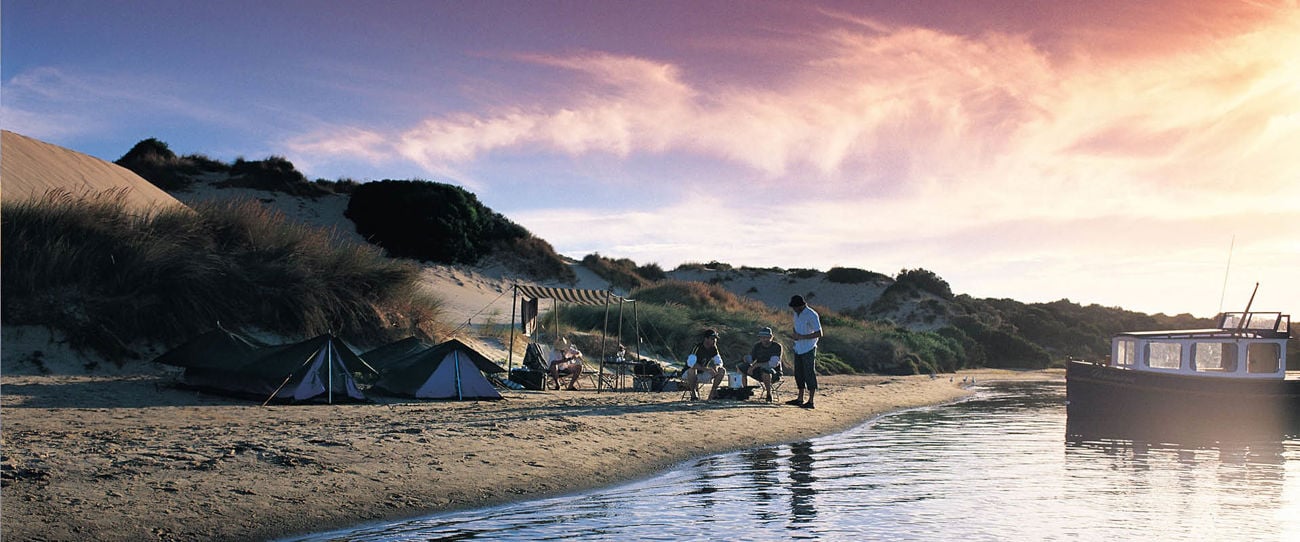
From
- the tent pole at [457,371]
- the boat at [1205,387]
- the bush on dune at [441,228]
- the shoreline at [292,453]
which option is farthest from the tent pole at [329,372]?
the bush on dune at [441,228]

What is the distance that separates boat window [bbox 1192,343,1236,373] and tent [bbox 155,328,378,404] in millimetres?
18282

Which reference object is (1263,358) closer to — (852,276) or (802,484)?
(802,484)

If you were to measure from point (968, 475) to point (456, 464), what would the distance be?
6.12 m

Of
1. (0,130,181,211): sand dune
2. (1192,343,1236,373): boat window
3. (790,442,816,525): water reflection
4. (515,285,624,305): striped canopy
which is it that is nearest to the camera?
(790,442,816,525): water reflection

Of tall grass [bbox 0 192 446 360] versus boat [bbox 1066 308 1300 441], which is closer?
tall grass [bbox 0 192 446 360]

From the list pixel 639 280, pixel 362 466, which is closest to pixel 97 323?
pixel 362 466

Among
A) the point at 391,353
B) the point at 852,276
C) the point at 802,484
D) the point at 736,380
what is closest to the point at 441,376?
the point at 391,353

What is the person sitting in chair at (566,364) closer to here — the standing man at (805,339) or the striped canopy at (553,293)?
the striped canopy at (553,293)

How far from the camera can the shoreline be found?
297 inches

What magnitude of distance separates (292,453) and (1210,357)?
20359 mm


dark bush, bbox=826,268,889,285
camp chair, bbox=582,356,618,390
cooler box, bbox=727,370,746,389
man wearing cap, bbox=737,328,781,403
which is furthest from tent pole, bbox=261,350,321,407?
dark bush, bbox=826,268,889,285

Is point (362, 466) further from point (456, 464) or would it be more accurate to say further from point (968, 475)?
point (968, 475)

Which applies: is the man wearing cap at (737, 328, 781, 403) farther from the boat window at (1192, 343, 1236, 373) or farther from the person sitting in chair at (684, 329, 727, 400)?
the boat window at (1192, 343, 1236, 373)

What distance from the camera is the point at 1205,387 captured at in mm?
20672
